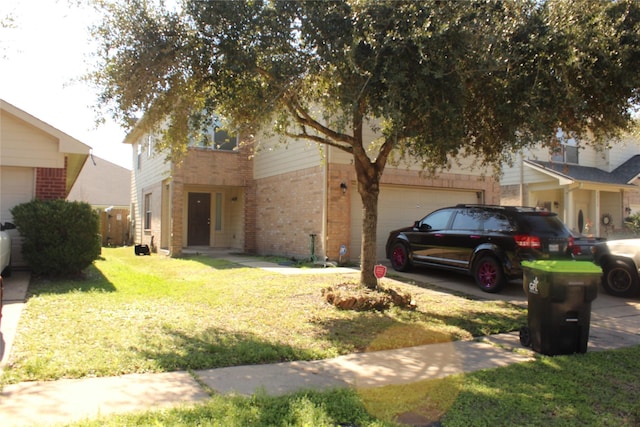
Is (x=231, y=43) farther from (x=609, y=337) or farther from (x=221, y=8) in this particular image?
(x=609, y=337)

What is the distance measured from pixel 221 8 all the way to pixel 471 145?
16.6ft

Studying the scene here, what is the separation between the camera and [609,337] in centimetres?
680

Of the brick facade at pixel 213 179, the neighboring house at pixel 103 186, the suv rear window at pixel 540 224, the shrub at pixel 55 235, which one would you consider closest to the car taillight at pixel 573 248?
the suv rear window at pixel 540 224

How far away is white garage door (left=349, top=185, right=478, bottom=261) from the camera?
1390 centimetres

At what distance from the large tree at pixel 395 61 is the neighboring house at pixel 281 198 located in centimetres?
402

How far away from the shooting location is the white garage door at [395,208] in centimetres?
1390

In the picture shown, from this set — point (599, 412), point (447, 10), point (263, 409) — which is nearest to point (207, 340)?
point (263, 409)

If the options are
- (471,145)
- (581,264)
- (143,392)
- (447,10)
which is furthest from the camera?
(471,145)

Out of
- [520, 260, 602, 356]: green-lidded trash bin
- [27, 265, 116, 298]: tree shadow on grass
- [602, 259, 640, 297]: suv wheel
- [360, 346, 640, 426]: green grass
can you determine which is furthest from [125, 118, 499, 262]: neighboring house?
[360, 346, 640, 426]: green grass

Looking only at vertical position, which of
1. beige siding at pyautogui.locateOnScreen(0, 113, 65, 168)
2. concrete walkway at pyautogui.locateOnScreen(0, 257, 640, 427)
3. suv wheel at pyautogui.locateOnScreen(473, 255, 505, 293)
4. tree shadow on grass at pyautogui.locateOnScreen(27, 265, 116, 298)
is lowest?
concrete walkway at pyautogui.locateOnScreen(0, 257, 640, 427)

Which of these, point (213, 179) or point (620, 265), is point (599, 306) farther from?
point (213, 179)

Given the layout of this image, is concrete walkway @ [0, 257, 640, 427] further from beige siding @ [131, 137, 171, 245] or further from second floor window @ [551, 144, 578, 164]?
second floor window @ [551, 144, 578, 164]

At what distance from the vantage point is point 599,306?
902cm

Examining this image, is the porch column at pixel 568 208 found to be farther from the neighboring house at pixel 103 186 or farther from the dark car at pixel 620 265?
the neighboring house at pixel 103 186
